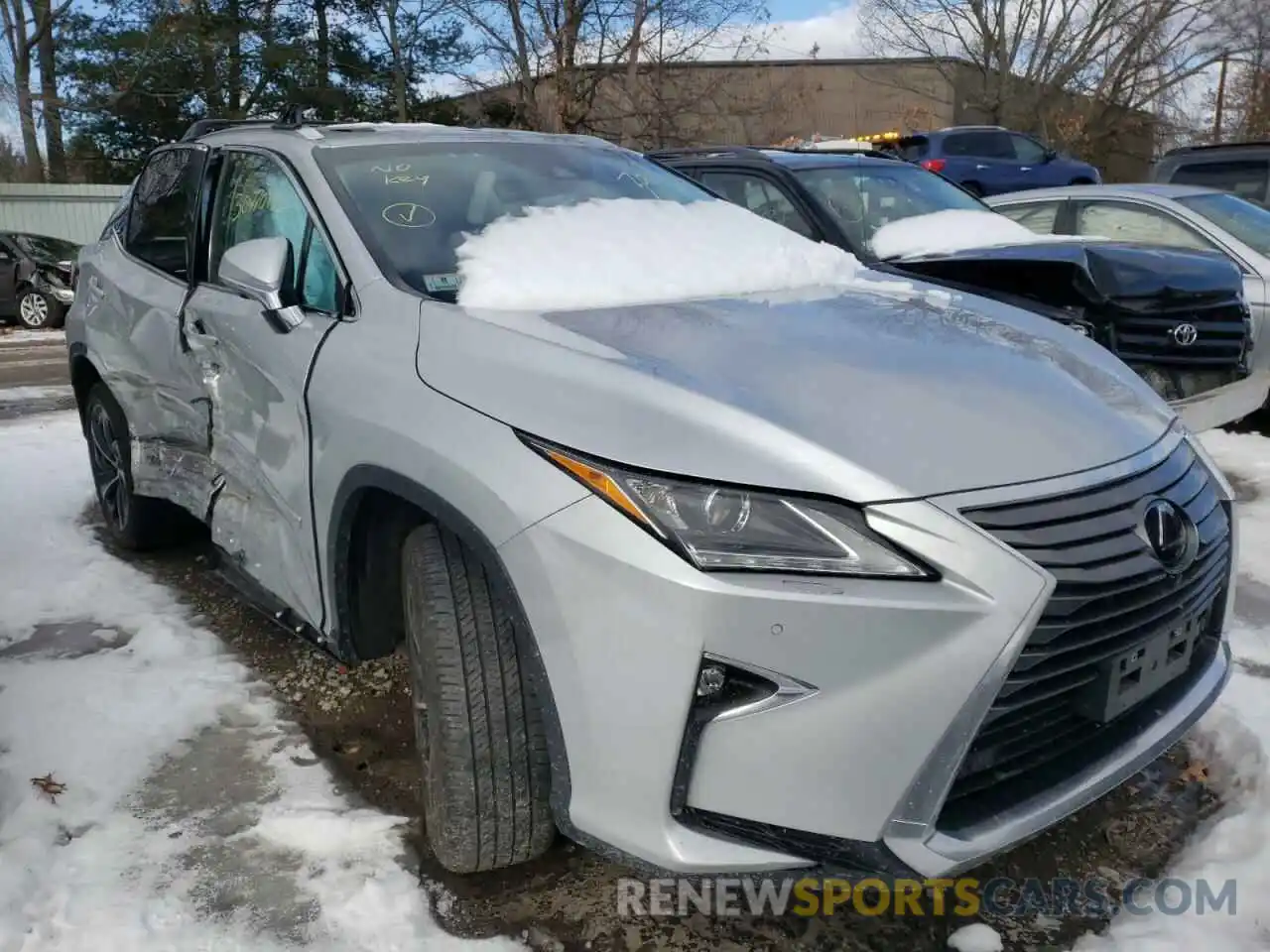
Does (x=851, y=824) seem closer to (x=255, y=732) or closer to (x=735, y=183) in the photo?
(x=255, y=732)

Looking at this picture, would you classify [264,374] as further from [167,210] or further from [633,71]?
[633,71]

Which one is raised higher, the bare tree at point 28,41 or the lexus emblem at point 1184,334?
the bare tree at point 28,41

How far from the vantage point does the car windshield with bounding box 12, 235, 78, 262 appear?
593 inches

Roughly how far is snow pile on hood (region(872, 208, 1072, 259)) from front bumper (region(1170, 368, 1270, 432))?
1040 millimetres

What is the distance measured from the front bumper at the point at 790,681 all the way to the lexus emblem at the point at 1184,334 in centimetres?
351

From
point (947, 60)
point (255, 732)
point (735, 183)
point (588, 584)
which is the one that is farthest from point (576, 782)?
point (947, 60)

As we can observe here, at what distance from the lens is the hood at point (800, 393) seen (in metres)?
1.89

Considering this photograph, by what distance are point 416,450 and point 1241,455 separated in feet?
17.5

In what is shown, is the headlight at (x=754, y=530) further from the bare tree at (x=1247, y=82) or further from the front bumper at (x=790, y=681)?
the bare tree at (x=1247, y=82)

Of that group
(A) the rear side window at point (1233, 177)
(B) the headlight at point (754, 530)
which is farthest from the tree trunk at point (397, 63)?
(B) the headlight at point (754, 530)

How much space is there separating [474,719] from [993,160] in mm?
16456

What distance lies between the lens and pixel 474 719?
2.18 m

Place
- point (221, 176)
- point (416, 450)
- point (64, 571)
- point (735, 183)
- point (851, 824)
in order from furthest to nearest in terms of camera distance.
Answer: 1. point (735, 183)
2. point (64, 571)
3. point (221, 176)
4. point (416, 450)
5. point (851, 824)

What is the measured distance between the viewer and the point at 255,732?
10.3 ft
